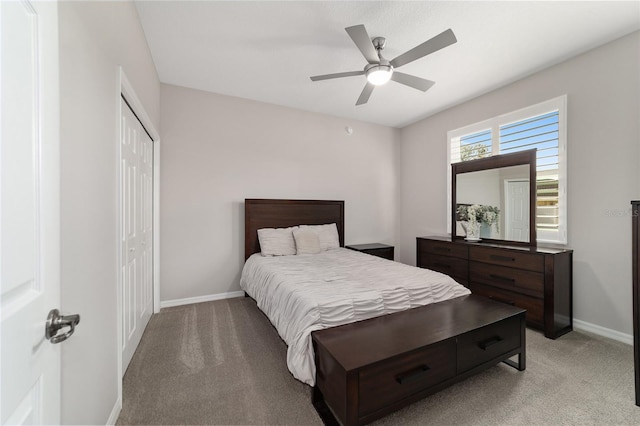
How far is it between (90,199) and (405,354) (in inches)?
71.8

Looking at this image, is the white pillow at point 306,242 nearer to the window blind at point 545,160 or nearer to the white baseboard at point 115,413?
the white baseboard at point 115,413

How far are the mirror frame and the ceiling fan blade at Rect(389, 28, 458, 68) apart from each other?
2.01 m

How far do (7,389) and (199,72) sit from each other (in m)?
3.30

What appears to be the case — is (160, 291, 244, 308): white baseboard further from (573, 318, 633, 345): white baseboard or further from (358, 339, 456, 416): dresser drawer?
(573, 318, 633, 345): white baseboard

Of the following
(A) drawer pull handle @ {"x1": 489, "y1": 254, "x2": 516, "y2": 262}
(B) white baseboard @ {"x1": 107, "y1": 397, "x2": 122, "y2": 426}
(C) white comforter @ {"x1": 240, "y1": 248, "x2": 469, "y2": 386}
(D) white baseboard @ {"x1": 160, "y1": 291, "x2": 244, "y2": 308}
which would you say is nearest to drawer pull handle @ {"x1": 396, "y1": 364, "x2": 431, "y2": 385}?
(C) white comforter @ {"x1": 240, "y1": 248, "x2": 469, "y2": 386}

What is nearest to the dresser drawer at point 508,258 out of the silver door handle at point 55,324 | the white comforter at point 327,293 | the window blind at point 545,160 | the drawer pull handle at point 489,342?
the window blind at point 545,160

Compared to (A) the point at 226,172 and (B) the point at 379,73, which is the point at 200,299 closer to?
(A) the point at 226,172

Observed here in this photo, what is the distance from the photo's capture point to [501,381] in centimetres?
185

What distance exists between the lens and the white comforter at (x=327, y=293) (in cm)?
171

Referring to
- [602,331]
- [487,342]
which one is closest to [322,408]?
[487,342]

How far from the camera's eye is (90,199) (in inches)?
49.1

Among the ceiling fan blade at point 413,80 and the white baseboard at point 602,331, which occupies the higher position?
the ceiling fan blade at point 413,80

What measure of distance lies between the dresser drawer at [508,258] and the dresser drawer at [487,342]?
3.43 feet

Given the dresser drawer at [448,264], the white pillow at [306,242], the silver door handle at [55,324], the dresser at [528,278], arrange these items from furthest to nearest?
the white pillow at [306,242] → the dresser drawer at [448,264] → the dresser at [528,278] → the silver door handle at [55,324]
